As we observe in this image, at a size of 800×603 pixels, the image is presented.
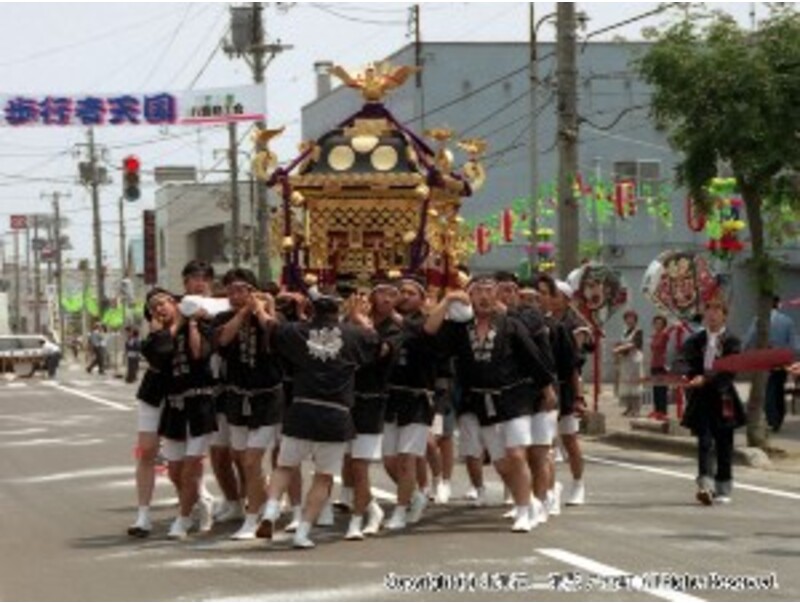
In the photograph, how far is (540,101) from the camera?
4431cm

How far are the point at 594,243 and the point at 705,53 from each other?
71.8 ft

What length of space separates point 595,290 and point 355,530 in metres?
12.3

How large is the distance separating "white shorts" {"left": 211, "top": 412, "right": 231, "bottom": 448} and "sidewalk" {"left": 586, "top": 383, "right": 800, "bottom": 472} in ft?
23.9

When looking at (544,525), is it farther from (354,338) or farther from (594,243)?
(594,243)

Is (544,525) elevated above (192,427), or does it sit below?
below

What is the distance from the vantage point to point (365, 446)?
11.1 meters

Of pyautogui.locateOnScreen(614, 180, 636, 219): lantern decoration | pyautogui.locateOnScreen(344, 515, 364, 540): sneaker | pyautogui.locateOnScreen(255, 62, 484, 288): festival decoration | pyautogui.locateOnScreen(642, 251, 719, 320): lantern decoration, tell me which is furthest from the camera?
pyautogui.locateOnScreen(614, 180, 636, 219): lantern decoration

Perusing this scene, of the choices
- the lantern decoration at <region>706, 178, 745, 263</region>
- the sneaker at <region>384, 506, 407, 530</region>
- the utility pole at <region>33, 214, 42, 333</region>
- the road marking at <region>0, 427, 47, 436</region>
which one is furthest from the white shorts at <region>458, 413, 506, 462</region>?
the utility pole at <region>33, 214, 42, 333</region>

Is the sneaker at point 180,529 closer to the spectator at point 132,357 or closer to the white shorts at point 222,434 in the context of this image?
the white shorts at point 222,434

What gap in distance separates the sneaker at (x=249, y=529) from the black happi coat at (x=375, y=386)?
1012 mm

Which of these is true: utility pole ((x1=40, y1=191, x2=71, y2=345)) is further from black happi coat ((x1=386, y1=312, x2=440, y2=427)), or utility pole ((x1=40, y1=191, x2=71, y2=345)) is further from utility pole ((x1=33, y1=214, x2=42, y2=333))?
black happi coat ((x1=386, y1=312, x2=440, y2=427))

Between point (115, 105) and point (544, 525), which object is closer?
point (544, 525)

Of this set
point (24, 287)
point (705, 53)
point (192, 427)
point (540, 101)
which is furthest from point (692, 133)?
point (24, 287)

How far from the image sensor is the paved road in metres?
9.13
